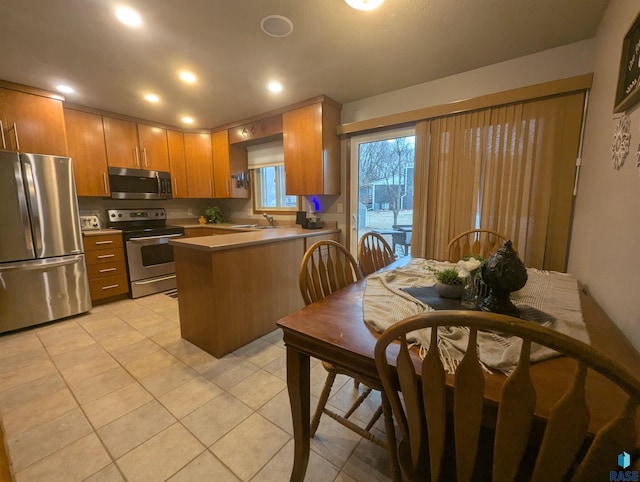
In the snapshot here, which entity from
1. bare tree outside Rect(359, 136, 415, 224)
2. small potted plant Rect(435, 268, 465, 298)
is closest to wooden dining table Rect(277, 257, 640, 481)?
small potted plant Rect(435, 268, 465, 298)

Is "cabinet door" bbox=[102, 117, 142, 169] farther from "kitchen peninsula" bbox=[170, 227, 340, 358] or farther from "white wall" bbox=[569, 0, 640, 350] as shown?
"white wall" bbox=[569, 0, 640, 350]

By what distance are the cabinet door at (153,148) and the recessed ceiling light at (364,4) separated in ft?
10.7

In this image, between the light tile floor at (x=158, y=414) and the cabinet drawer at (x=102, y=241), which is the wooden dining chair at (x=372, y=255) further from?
the cabinet drawer at (x=102, y=241)

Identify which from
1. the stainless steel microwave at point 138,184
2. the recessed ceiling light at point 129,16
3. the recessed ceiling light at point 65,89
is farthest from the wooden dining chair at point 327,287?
the stainless steel microwave at point 138,184

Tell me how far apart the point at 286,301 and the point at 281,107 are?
7.41 ft

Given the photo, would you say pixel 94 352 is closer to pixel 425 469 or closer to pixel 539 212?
pixel 425 469

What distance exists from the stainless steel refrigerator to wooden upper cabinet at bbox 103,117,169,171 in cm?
Result: 76

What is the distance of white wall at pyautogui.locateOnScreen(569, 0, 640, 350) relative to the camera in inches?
39.1

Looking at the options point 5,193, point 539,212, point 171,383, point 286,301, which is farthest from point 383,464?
Result: point 5,193

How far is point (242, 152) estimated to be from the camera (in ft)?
13.3

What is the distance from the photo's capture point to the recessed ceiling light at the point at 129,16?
1524 mm

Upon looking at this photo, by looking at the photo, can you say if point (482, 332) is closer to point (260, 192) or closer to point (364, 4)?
point (364, 4)

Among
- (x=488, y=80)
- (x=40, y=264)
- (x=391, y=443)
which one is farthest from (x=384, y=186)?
(x=40, y=264)

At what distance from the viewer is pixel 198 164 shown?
4027 mm
